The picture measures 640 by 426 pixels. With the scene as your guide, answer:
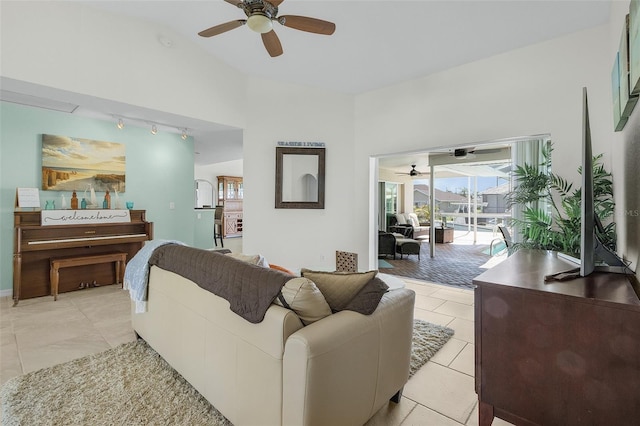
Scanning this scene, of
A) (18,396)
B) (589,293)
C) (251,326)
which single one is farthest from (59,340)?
(589,293)

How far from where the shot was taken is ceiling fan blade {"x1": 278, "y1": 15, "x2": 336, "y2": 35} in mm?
2361

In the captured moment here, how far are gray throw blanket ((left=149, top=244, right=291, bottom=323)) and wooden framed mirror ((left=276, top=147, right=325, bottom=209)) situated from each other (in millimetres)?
2796

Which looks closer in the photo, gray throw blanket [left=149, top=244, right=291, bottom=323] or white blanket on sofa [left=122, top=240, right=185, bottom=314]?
gray throw blanket [left=149, top=244, right=291, bottom=323]

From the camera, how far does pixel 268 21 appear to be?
2.20m

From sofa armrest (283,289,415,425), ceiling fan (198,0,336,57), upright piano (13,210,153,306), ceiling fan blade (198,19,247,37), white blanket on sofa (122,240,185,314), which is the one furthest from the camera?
upright piano (13,210,153,306)

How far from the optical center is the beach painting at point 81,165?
3887 millimetres

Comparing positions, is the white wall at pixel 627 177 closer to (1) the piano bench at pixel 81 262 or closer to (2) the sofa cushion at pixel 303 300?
(2) the sofa cushion at pixel 303 300

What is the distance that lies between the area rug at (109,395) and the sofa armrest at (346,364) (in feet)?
2.31

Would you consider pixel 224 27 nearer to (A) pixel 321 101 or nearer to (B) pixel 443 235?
(A) pixel 321 101

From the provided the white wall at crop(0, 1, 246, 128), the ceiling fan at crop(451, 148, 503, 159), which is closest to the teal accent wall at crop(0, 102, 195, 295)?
the white wall at crop(0, 1, 246, 128)

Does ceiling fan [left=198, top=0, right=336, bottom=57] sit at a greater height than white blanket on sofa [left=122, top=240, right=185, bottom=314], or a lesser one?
greater

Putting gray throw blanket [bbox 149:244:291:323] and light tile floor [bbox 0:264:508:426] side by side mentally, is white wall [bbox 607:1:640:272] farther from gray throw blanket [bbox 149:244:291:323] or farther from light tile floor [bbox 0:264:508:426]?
gray throw blanket [bbox 149:244:291:323]

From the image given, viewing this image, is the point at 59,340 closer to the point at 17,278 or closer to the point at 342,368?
the point at 17,278

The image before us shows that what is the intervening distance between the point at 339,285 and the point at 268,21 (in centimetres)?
A: 200
